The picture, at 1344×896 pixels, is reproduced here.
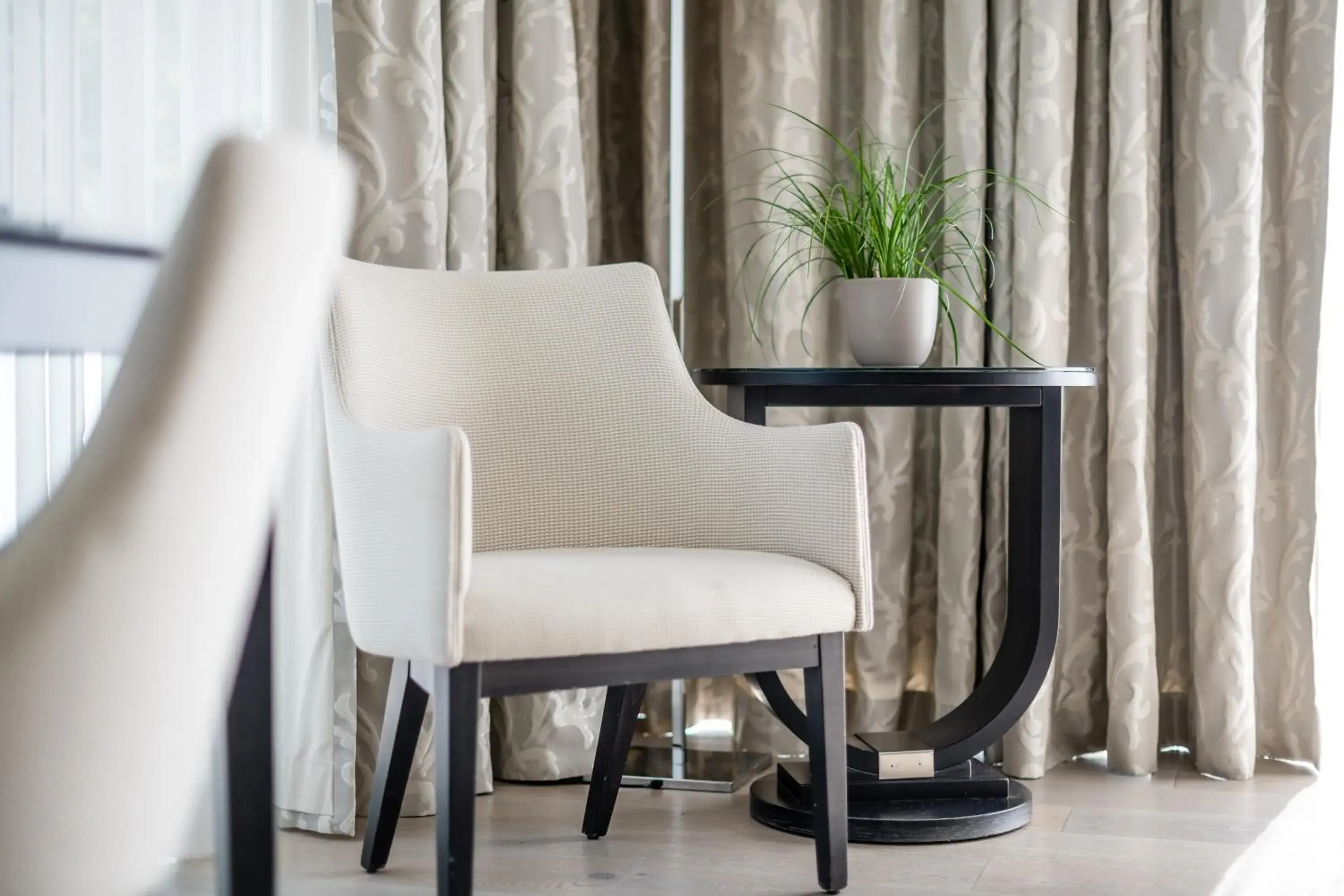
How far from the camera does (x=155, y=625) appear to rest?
51cm

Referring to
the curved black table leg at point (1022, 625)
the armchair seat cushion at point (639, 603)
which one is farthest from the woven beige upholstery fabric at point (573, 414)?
the curved black table leg at point (1022, 625)

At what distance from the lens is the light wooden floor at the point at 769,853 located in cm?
174

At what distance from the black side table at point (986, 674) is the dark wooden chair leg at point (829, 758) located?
0.74 feet

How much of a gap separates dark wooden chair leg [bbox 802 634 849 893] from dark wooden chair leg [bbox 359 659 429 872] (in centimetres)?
51

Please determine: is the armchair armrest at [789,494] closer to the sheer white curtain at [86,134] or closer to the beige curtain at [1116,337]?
the beige curtain at [1116,337]

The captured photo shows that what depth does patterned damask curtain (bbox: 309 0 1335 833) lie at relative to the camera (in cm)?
228

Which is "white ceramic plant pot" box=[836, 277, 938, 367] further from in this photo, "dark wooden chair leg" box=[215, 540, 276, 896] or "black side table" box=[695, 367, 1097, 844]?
"dark wooden chair leg" box=[215, 540, 276, 896]

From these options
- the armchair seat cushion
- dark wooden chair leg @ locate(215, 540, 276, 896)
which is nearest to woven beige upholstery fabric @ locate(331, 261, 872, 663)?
the armchair seat cushion

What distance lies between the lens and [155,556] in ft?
1.63

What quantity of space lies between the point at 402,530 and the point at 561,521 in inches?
18.1

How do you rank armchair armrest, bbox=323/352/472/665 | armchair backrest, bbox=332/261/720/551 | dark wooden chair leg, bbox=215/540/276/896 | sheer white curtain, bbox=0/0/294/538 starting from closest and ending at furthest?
dark wooden chair leg, bbox=215/540/276/896
armchair armrest, bbox=323/352/472/665
sheer white curtain, bbox=0/0/294/538
armchair backrest, bbox=332/261/720/551

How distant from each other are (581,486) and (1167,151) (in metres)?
1.30

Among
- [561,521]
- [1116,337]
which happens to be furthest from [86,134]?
[1116,337]

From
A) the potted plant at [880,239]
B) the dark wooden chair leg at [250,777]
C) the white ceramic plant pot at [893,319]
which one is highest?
the potted plant at [880,239]
